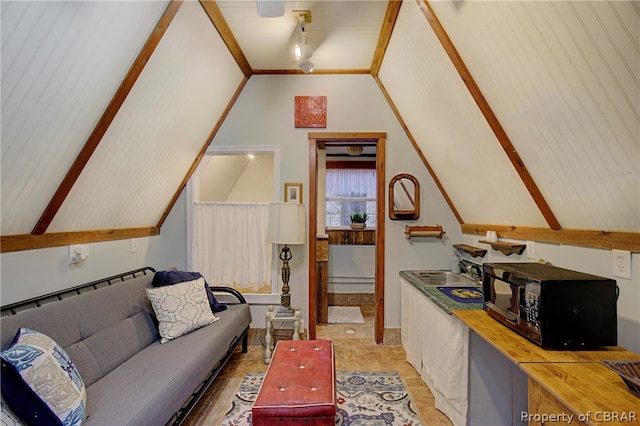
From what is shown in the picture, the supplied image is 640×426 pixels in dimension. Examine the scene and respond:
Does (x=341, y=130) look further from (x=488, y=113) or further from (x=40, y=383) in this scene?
(x=40, y=383)

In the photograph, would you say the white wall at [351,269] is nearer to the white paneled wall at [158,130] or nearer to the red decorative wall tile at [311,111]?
the red decorative wall tile at [311,111]

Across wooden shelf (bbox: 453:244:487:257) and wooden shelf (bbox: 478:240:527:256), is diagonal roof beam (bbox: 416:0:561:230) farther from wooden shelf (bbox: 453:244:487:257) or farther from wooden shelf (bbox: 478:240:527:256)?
wooden shelf (bbox: 453:244:487:257)

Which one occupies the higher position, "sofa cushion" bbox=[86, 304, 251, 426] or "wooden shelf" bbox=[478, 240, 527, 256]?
"wooden shelf" bbox=[478, 240, 527, 256]

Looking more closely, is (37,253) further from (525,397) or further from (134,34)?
(525,397)

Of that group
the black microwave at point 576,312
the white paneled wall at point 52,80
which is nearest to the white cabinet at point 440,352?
the black microwave at point 576,312

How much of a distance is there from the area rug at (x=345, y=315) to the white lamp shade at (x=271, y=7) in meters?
3.41

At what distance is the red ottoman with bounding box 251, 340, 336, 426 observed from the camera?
1.44m

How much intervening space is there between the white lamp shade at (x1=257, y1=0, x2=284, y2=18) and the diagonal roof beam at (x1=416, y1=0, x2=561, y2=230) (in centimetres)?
89

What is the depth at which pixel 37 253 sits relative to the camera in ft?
6.00

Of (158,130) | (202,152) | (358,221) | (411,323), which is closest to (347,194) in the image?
(358,221)

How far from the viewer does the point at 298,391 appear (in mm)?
1565

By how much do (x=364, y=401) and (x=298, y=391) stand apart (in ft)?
2.93

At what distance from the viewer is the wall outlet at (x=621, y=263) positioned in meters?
1.38

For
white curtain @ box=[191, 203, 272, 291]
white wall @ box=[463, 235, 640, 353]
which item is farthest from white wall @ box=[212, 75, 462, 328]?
white wall @ box=[463, 235, 640, 353]
